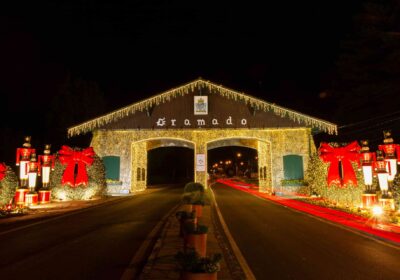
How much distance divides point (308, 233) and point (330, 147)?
8.52m

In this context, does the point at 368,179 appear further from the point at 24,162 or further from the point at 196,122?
the point at 24,162

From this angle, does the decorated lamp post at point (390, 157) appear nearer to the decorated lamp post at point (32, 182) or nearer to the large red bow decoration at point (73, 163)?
the large red bow decoration at point (73, 163)

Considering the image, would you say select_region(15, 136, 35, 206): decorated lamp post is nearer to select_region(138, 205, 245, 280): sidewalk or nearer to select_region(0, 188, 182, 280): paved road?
select_region(0, 188, 182, 280): paved road

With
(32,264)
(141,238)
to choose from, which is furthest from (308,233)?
(32,264)

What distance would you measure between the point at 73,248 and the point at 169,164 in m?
65.8

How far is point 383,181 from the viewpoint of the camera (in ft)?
43.5

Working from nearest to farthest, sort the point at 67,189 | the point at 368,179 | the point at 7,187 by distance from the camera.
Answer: the point at 368,179, the point at 7,187, the point at 67,189

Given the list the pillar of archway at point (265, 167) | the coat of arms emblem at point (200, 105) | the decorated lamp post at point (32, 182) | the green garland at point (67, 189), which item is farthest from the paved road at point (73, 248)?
the pillar of archway at point (265, 167)

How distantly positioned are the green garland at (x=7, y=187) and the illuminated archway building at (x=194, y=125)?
34.4 ft

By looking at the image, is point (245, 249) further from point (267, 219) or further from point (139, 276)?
point (267, 219)

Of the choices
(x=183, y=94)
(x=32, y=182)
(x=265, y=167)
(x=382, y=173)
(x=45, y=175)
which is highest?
(x=183, y=94)

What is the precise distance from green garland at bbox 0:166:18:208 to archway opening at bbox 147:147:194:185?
42.1 metres

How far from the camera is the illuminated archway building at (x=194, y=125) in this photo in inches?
1041

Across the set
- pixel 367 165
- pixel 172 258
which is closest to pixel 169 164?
pixel 367 165
